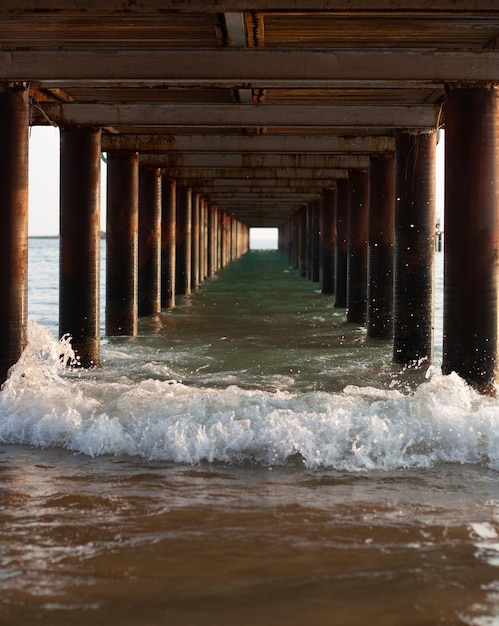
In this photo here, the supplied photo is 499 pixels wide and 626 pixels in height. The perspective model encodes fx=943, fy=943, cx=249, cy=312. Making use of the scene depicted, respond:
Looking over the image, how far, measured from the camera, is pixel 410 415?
25.3 feet

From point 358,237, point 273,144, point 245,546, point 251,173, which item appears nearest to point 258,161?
point 358,237

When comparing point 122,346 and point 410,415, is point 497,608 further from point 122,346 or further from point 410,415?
point 122,346

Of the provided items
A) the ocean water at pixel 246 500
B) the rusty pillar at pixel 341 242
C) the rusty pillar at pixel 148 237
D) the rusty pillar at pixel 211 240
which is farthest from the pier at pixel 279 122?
the rusty pillar at pixel 211 240

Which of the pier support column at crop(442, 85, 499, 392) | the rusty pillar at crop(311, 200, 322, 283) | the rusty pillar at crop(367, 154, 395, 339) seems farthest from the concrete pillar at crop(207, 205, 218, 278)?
the pier support column at crop(442, 85, 499, 392)

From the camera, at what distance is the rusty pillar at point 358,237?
18.1 m

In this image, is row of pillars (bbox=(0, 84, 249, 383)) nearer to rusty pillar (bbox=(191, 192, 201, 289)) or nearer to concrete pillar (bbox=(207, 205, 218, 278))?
rusty pillar (bbox=(191, 192, 201, 289))

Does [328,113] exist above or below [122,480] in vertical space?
above

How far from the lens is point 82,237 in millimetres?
11828

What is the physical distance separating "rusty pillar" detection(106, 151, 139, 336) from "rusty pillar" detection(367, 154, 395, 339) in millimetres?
3894

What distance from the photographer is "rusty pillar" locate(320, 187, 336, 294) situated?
25.9m

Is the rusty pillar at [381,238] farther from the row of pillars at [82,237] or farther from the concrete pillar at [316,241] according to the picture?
the concrete pillar at [316,241]

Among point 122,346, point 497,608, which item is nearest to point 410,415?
point 497,608

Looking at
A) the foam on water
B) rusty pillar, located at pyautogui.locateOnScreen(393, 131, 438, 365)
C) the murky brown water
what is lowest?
→ the murky brown water

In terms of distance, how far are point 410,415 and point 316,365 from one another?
14.1 ft
